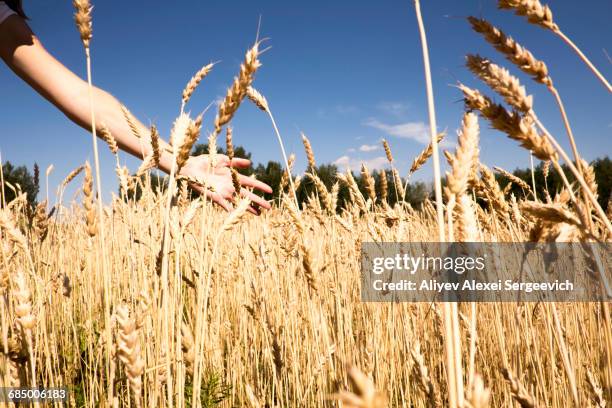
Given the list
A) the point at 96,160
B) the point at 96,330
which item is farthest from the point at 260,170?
the point at 96,160

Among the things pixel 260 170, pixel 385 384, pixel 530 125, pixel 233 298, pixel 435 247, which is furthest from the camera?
pixel 260 170

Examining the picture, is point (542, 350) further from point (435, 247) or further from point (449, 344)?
point (449, 344)

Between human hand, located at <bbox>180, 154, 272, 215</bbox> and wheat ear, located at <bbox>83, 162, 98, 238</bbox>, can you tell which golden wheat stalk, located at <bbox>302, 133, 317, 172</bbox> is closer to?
human hand, located at <bbox>180, 154, 272, 215</bbox>

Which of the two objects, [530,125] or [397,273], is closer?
[530,125]

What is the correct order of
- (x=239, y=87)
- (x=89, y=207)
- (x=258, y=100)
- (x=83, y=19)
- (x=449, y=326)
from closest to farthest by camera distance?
(x=449, y=326), (x=239, y=87), (x=83, y=19), (x=89, y=207), (x=258, y=100)

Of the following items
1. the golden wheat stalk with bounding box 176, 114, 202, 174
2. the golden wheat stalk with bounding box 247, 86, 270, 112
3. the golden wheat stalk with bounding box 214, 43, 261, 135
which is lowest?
the golden wheat stalk with bounding box 176, 114, 202, 174

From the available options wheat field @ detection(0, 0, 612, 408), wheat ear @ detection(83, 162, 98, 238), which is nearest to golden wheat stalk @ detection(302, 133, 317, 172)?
wheat field @ detection(0, 0, 612, 408)

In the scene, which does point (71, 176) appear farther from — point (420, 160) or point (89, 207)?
point (420, 160)

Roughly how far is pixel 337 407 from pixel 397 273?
3.05 feet

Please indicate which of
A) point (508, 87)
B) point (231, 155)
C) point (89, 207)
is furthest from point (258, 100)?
point (508, 87)

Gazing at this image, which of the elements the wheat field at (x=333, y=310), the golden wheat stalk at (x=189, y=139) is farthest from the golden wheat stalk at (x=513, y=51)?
the golden wheat stalk at (x=189, y=139)

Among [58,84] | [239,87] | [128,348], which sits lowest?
[128,348]

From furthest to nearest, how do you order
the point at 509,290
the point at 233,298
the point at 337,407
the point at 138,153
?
the point at 233,298, the point at 138,153, the point at 509,290, the point at 337,407

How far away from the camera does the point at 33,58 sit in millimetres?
2217
